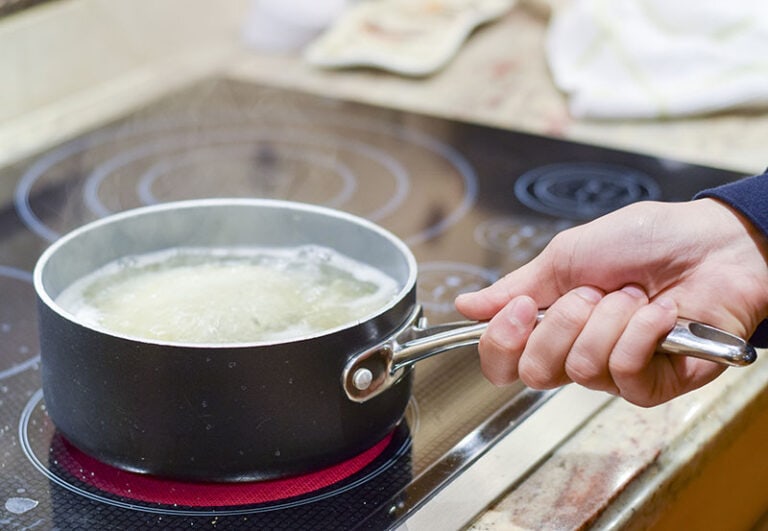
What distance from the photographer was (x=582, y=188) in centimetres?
100

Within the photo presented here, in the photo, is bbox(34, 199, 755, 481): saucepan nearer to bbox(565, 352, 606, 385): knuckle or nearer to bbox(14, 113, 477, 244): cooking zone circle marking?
bbox(565, 352, 606, 385): knuckle

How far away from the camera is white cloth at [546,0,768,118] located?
115 cm

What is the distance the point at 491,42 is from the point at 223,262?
0.81 meters

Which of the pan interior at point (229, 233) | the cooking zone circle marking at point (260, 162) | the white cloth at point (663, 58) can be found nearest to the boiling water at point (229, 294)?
the pan interior at point (229, 233)

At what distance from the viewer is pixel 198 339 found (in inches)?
23.0

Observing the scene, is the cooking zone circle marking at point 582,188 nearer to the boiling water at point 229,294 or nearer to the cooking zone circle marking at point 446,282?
the cooking zone circle marking at point 446,282

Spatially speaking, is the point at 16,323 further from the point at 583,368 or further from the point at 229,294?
the point at 583,368

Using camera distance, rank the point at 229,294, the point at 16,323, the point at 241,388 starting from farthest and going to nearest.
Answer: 1. the point at 16,323
2. the point at 229,294
3. the point at 241,388

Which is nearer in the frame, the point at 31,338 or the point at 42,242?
the point at 31,338

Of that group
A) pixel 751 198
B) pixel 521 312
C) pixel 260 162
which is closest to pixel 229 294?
pixel 521 312

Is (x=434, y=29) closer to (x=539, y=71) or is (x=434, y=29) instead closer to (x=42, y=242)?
(x=539, y=71)

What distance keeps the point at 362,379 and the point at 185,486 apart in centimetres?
12

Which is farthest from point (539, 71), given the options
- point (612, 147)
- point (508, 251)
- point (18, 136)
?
point (18, 136)

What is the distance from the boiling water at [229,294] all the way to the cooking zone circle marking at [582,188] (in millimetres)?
338
